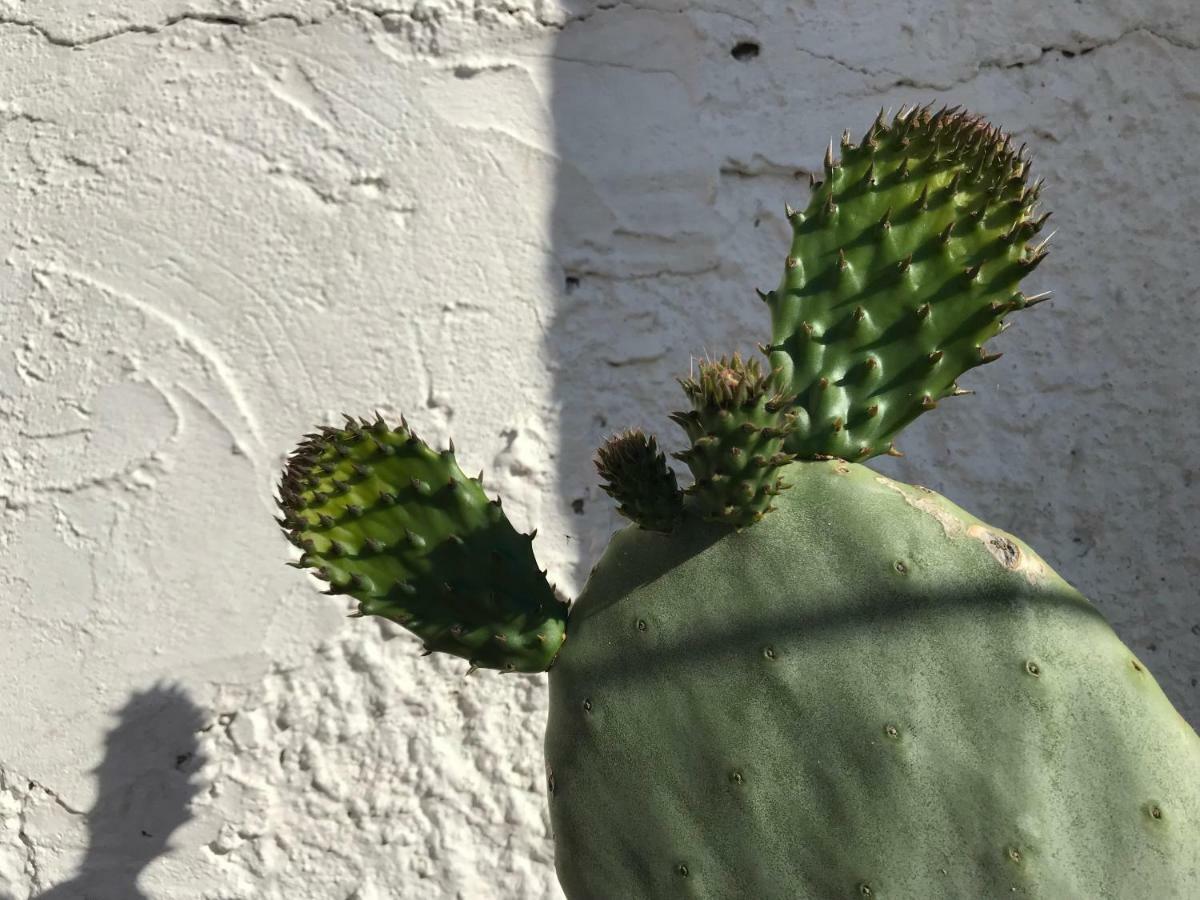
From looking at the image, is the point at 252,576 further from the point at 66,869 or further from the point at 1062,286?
the point at 1062,286

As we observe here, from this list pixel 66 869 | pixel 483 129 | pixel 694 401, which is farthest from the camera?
pixel 483 129

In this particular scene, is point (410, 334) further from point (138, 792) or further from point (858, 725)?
point (858, 725)

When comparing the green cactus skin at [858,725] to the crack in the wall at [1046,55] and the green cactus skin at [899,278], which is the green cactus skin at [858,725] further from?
the crack in the wall at [1046,55]

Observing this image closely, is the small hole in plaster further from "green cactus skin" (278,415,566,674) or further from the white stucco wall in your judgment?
"green cactus skin" (278,415,566,674)

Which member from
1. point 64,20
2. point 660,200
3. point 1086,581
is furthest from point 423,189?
point 1086,581

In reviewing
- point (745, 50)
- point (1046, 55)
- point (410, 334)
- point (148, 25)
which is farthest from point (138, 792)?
point (1046, 55)

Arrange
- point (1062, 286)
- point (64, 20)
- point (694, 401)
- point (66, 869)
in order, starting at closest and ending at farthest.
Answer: point (694, 401), point (66, 869), point (64, 20), point (1062, 286)

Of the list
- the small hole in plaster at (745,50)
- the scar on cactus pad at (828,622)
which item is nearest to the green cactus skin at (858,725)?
the scar on cactus pad at (828,622)
